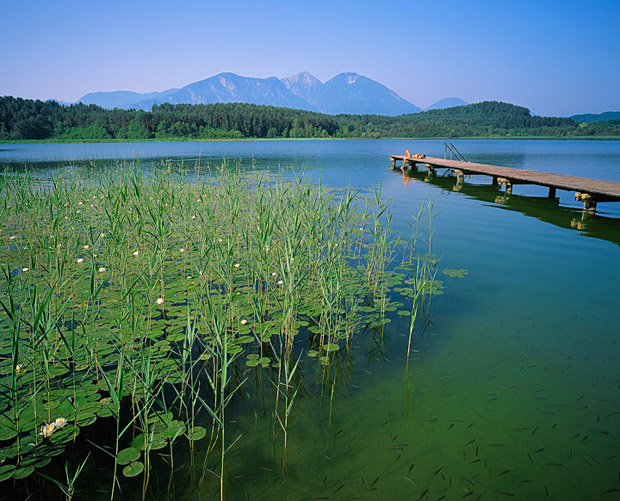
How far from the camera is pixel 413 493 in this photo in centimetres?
221

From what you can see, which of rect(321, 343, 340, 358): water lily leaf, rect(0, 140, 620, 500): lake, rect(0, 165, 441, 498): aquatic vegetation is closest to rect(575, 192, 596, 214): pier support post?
rect(0, 140, 620, 500): lake

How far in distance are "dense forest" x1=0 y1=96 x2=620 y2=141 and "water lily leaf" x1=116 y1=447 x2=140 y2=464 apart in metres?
82.6

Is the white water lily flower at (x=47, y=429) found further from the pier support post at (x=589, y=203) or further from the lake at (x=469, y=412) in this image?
the pier support post at (x=589, y=203)

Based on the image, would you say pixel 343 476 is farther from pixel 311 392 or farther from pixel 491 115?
pixel 491 115

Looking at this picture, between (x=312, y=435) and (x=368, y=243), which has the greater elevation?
(x=368, y=243)

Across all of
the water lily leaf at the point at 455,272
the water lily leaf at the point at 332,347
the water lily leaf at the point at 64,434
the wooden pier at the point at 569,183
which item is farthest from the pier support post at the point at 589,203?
the water lily leaf at the point at 64,434

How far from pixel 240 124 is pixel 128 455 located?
305 ft

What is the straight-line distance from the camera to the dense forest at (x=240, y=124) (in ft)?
234

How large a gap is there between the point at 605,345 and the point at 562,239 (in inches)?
206

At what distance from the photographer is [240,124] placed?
291 ft

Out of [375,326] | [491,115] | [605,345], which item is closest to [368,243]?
[375,326]

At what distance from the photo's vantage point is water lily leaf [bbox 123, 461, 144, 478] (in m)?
2.23

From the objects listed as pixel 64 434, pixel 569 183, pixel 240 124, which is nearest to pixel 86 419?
pixel 64 434

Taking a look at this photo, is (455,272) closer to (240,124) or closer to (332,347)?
(332,347)
